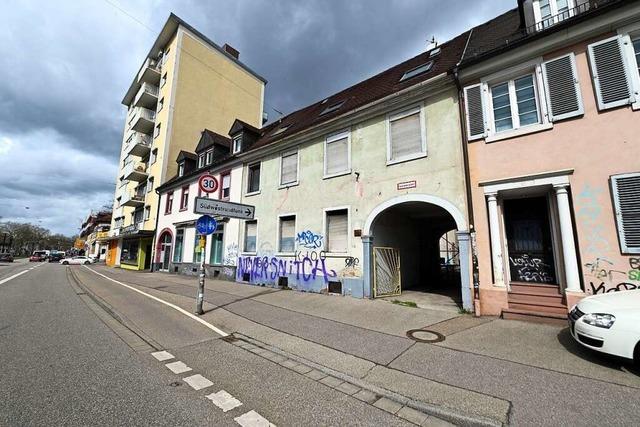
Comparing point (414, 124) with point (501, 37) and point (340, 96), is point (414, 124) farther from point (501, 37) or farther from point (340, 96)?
point (340, 96)

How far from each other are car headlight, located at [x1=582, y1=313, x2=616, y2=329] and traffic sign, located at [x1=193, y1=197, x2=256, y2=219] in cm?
801

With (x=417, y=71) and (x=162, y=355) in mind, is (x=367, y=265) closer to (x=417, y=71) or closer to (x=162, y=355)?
(x=162, y=355)

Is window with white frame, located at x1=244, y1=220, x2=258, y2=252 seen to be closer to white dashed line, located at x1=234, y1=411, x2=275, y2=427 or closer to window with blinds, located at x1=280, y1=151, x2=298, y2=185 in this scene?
window with blinds, located at x1=280, y1=151, x2=298, y2=185

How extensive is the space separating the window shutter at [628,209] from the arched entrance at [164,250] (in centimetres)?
2371

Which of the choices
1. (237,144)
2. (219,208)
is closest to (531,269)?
(219,208)

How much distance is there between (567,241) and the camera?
679 centimetres

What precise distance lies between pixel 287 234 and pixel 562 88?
34.4 ft

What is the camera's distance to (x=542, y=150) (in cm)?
734

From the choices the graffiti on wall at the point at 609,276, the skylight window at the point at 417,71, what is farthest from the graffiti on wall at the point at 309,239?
the graffiti on wall at the point at 609,276

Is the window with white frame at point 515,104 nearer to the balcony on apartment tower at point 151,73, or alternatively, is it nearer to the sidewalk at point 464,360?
the sidewalk at point 464,360

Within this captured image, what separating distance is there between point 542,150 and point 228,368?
843 cm

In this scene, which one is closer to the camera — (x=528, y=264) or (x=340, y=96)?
(x=528, y=264)

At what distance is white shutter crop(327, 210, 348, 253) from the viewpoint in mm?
11383

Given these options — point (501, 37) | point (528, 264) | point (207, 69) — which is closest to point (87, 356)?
point (528, 264)
